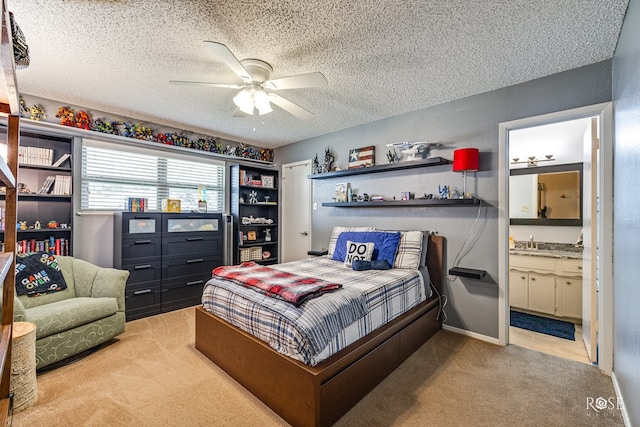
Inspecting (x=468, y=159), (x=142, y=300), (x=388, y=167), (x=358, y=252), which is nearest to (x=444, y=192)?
(x=468, y=159)

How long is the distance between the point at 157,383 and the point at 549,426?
2.67m

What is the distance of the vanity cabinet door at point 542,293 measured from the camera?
11.4ft

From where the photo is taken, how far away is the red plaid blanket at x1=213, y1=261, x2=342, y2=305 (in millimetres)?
1945

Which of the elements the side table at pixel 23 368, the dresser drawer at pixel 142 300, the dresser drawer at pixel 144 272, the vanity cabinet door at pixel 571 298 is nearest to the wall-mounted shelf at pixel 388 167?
the vanity cabinet door at pixel 571 298

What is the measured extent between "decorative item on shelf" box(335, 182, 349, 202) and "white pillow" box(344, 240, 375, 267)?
0.97 metres

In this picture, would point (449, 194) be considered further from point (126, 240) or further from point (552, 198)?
point (126, 240)

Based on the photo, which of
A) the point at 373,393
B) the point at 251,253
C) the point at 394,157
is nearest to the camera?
the point at 373,393

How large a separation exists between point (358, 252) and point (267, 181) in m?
2.55

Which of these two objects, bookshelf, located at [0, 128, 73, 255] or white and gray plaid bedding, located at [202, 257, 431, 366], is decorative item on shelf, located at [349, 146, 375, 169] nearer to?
white and gray plaid bedding, located at [202, 257, 431, 366]

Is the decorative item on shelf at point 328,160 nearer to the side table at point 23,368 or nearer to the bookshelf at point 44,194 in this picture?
the bookshelf at point 44,194

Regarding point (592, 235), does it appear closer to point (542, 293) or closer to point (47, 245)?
point (542, 293)

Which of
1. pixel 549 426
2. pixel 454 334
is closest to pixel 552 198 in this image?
pixel 454 334

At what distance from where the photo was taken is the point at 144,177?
3.94 metres

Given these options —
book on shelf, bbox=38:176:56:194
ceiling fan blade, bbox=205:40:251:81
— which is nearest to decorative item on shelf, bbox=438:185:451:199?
ceiling fan blade, bbox=205:40:251:81
